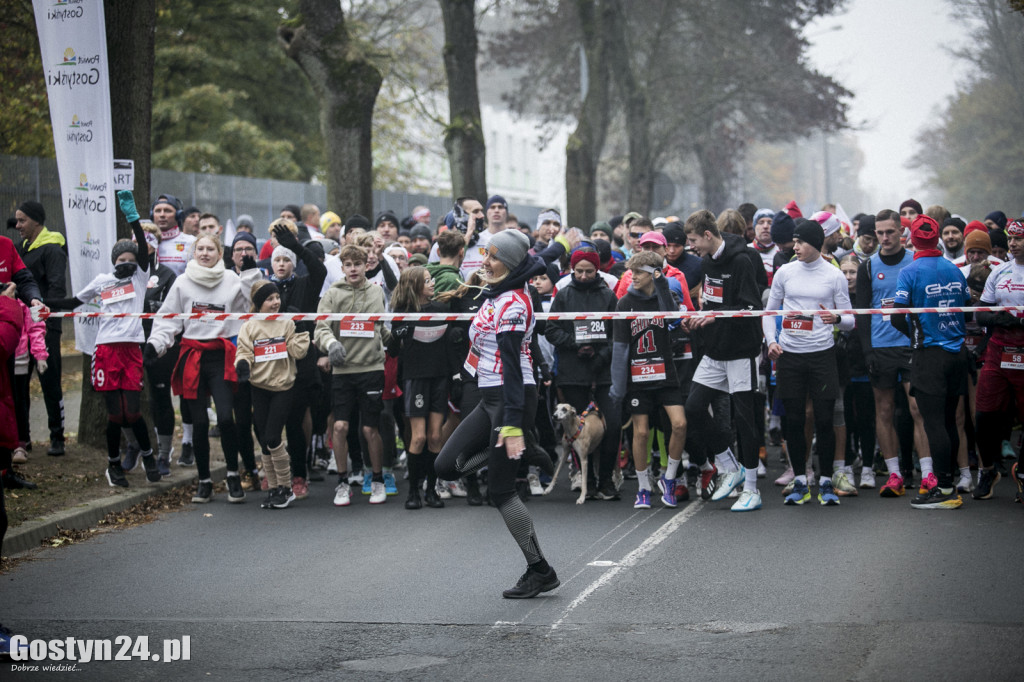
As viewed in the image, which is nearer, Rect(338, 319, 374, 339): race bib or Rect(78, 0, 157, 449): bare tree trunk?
Rect(338, 319, 374, 339): race bib

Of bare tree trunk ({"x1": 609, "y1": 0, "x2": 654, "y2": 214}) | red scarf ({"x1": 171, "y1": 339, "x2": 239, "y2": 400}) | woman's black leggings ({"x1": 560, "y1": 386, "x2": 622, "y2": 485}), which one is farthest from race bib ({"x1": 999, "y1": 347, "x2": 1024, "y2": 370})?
bare tree trunk ({"x1": 609, "y1": 0, "x2": 654, "y2": 214})

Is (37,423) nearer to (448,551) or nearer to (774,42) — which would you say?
(448,551)

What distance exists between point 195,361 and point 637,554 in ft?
14.2

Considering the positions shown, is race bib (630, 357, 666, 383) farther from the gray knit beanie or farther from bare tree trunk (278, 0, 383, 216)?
bare tree trunk (278, 0, 383, 216)

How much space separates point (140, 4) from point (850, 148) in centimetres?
17416

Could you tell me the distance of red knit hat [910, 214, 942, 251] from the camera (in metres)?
9.67

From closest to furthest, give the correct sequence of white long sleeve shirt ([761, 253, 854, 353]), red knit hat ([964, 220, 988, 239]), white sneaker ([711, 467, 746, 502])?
white long sleeve shirt ([761, 253, 854, 353]) → white sneaker ([711, 467, 746, 502]) → red knit hat ([964, 220, 988, 239])

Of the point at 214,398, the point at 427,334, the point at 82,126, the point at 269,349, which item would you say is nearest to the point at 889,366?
the point at 427,334

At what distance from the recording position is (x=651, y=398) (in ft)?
33.0

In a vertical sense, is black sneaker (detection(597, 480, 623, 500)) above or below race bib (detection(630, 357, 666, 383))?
below

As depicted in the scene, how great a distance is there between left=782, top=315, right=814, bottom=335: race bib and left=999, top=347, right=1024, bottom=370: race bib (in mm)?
1477

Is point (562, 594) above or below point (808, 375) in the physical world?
below

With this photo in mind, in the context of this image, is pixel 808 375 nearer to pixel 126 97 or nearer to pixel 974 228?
pixel 974 228

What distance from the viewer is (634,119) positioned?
3334 centimetres
